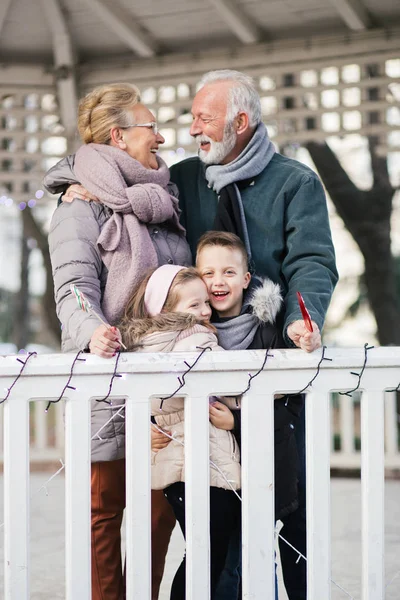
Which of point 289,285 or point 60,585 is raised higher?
point 289,285

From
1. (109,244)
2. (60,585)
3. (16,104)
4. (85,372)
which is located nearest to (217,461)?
(85,372)

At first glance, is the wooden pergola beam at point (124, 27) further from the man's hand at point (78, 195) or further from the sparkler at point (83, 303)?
the sparkler at point (83, 303)

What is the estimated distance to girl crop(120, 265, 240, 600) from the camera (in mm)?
2152

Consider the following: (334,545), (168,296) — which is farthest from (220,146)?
(334,545)

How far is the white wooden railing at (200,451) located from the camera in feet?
6.33

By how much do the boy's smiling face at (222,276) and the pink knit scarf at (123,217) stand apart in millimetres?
134

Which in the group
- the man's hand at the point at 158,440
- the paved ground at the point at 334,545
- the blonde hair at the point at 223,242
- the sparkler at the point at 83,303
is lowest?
the paved ground at the point at 334,545

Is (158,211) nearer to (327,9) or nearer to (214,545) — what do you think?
(214,545)

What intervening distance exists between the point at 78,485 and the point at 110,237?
2.18 ft

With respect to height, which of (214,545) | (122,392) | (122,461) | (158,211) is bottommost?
(214,545)

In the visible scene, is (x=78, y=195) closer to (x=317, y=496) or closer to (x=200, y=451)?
(x=200, y=451)

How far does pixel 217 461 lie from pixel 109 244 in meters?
0.60

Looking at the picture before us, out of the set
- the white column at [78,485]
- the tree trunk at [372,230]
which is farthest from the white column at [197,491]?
the tree trunk at [372,230]

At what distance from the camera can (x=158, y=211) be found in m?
2.34
